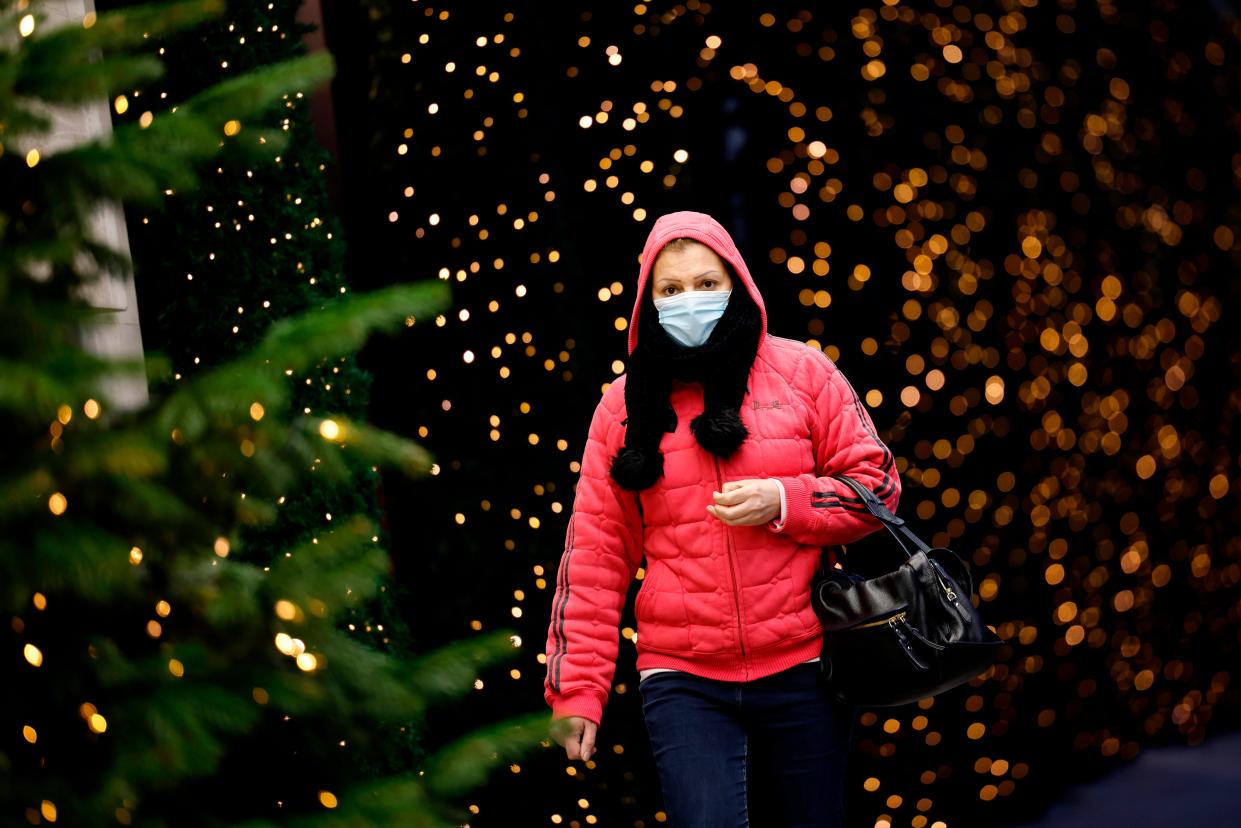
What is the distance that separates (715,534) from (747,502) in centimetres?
13

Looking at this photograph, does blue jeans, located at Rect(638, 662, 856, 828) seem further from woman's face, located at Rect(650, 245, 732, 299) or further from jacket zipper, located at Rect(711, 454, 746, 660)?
woman's face, located at Rect(650, 245, 732, 299)

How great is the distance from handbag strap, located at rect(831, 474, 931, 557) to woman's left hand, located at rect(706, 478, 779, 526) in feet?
0.59

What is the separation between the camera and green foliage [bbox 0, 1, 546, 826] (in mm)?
949

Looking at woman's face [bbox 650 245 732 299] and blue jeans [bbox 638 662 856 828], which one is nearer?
blue jeans [bbox 638 662 856 828]

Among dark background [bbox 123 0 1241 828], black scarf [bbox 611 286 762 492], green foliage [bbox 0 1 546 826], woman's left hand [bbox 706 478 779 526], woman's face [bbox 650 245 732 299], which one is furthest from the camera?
dark background [bbox 123 0 1241 828]

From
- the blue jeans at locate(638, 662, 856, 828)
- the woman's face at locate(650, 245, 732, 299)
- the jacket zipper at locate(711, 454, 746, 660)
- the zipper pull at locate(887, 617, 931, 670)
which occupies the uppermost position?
the woman's face at locate(650, 245, 732, 299)

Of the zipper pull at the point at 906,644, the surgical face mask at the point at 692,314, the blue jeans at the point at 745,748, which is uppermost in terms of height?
the surgical face mask at the point at 692,314

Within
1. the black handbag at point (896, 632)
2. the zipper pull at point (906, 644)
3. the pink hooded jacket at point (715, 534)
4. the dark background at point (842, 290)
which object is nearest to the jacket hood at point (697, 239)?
the pink hooded jacket at point (715, 534)

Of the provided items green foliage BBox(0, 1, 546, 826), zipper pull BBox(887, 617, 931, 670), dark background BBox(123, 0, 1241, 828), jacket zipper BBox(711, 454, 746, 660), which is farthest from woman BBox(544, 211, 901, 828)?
dark background BBox(123, 0, 1241, 828)

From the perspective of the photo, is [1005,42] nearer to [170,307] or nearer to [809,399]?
[809,399]

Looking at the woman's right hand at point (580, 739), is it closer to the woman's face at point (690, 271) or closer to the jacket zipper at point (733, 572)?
the jacket zipper at point (733, 572)

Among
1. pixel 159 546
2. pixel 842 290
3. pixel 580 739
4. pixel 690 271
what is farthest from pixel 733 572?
pixel 842 290

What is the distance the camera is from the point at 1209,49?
4.14m

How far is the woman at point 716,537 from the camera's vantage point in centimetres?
203
